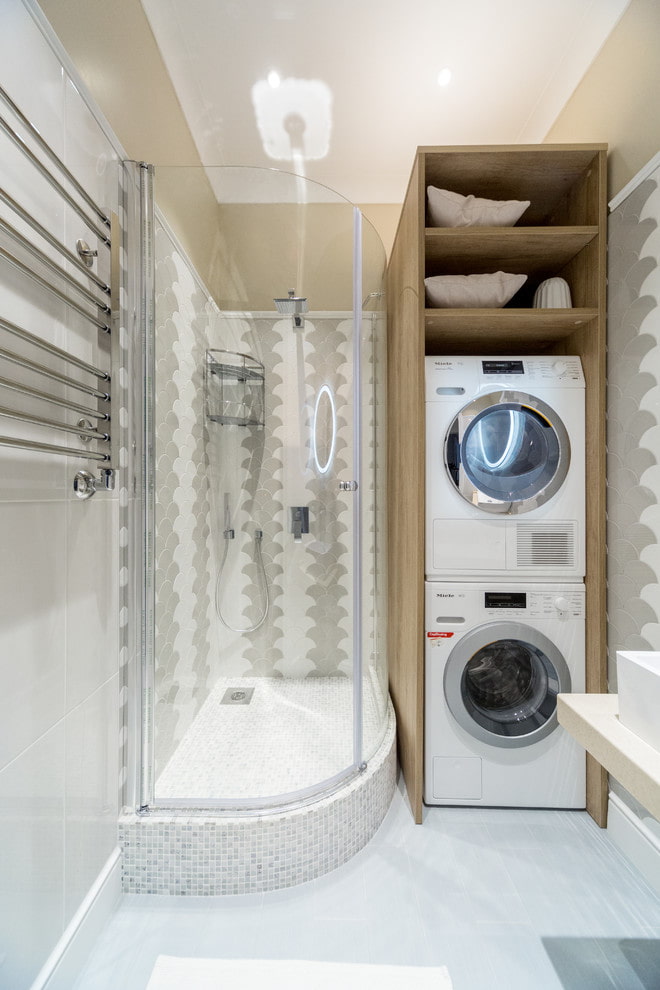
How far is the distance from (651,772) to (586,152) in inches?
76.1

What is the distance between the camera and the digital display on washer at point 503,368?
183 centimetres

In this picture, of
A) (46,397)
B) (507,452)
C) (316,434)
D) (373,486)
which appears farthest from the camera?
(373,486)

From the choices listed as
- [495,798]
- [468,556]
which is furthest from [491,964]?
[468,556]

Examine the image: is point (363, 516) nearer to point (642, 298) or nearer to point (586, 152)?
point (642, 298)

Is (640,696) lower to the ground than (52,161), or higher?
lower

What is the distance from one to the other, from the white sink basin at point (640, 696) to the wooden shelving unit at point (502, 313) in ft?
2.91

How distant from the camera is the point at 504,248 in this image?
187cm

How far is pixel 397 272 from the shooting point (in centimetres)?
218

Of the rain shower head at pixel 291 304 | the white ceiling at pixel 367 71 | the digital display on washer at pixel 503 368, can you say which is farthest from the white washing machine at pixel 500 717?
the white ceiling at pixel 367 71

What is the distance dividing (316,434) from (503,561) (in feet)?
2.76

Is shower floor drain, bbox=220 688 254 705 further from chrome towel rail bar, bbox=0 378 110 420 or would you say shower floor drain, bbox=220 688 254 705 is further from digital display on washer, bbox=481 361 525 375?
digital display on washer, bbox=481 361 525 375

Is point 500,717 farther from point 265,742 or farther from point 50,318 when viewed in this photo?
point 50,318

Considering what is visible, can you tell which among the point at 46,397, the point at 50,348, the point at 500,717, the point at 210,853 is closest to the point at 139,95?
the point at 50,348

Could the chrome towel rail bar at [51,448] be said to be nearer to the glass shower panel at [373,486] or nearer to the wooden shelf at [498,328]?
the glass shower panel at [373,486]
